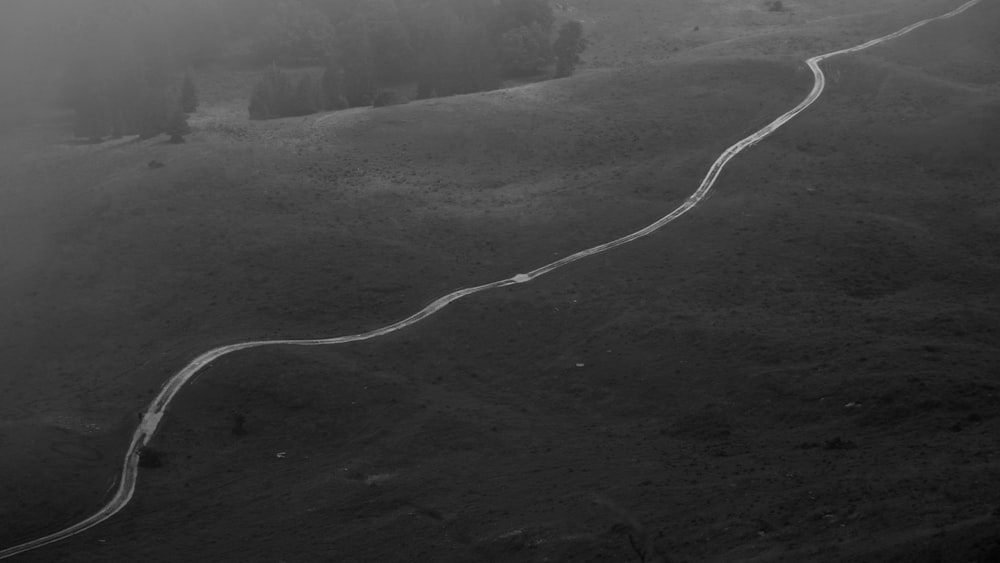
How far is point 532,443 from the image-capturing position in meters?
45.3

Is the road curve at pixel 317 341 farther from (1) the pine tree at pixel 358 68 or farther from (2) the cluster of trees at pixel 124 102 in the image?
(2) the cluster of trees at pixel 124 102

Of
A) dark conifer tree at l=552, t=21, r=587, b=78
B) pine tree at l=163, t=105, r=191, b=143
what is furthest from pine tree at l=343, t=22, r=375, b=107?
pine tree at l=163, t=105, r=191, b=143

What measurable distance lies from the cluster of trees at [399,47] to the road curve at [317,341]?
1419 inches

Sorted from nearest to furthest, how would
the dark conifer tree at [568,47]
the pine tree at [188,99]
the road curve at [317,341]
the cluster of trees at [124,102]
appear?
1. the road curve at [317,341]
2. the pine tree at [188,99]
3. the cluster of trees at [124,102]
4. the dark conifer tree at [568,47]

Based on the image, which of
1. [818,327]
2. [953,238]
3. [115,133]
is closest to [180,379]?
[818,327]

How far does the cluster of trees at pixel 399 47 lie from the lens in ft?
338

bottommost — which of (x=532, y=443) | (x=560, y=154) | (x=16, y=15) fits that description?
(x=532, y=443)

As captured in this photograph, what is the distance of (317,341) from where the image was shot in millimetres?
55625

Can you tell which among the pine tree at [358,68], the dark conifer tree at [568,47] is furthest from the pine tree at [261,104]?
the dark conifer tree at [568,47]

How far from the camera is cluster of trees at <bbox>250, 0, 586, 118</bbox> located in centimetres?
10306

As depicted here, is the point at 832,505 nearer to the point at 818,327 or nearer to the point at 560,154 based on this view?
the point at 818,327

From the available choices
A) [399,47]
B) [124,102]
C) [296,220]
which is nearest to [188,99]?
[124,102]

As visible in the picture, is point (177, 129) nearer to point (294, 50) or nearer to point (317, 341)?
point (317, 341)

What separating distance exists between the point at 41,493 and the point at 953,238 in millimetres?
50501
